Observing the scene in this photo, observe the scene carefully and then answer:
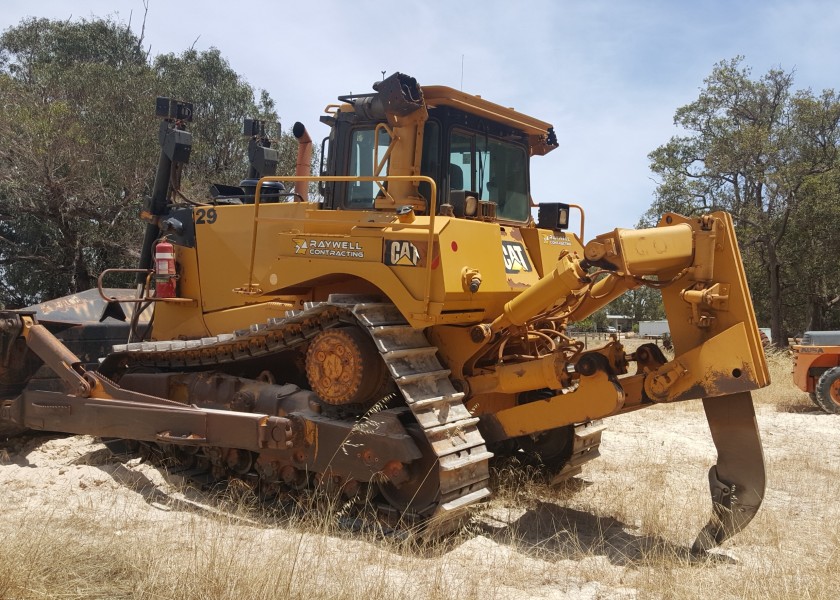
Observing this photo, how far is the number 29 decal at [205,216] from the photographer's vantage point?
739 cm

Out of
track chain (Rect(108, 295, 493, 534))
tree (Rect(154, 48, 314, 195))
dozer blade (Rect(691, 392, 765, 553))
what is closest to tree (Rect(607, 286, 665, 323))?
tree (Rect(154, 48, 314, 195))

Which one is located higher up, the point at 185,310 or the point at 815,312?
the point at 815,312

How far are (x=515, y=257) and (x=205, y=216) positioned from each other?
10.3 feet

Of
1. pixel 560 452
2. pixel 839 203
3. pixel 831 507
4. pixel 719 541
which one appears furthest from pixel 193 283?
pixel 839 203

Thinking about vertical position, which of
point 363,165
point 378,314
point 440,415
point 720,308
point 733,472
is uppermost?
point 363,165

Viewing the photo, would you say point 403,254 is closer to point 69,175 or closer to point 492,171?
point 492,171

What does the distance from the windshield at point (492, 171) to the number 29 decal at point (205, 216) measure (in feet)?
8.17

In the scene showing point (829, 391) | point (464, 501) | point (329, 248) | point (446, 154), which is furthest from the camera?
point (829, 391)

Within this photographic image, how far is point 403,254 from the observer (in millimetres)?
5633

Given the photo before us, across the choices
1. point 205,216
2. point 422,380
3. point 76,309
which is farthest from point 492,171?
point 76,309

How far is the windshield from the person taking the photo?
6480mm

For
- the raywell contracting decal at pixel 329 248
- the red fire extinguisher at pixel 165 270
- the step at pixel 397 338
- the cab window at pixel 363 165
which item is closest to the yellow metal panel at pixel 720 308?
the step at pixel 397 338

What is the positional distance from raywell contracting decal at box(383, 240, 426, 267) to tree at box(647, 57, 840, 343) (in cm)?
2297

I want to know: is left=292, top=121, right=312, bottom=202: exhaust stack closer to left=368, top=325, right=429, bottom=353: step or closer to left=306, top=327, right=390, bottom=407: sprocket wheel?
left=306, top=327, right=390, bottom=407: sprocket wheel
